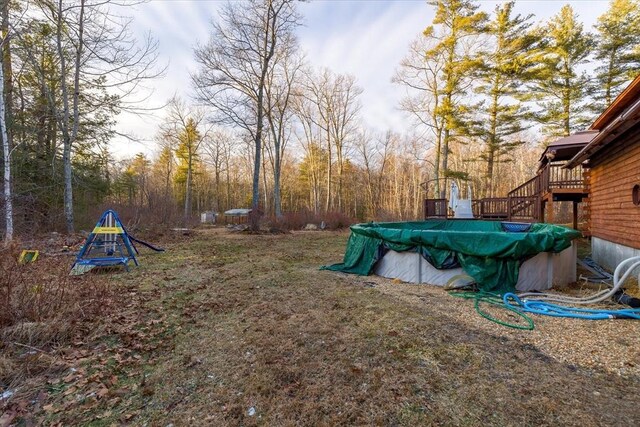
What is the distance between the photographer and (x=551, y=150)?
1031cm

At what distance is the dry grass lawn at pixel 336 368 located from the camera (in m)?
2.11

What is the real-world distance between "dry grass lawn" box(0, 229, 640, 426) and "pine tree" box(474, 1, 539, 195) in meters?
19.4

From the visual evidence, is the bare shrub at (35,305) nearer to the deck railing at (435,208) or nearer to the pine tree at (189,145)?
the deck railing at (435,208)

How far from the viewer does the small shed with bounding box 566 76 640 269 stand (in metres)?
5.48

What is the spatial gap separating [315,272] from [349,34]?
13.8 metres

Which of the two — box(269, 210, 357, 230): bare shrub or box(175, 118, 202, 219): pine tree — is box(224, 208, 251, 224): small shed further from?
box(269, 210, 357, 230): bare shrub

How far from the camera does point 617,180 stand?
6.69 m

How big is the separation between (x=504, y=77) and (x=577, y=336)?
69.4ft

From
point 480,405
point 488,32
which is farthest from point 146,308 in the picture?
point 488,32

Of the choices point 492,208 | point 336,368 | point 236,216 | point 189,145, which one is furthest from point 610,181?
point 189,145

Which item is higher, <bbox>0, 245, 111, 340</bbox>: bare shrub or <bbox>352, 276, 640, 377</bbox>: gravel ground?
<bbox>0, 245, 111, 340</bbox>: bare shrub

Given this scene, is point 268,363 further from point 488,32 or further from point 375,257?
point 488,32

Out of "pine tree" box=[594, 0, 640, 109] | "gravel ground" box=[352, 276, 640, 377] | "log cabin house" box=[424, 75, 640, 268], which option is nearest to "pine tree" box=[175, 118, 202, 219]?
"log cabin house" box=[424, 75, 640, 268]

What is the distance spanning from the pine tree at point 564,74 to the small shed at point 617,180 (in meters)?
14.1
